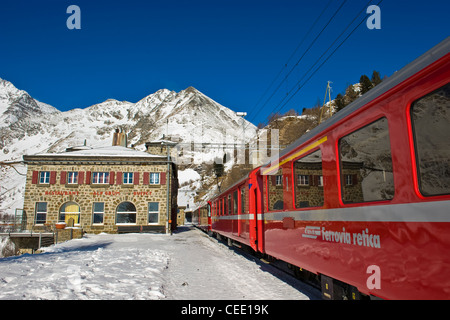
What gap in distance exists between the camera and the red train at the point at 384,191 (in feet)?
8.66

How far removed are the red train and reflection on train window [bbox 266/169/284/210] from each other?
94 centimetres

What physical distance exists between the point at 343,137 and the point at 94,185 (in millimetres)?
27431

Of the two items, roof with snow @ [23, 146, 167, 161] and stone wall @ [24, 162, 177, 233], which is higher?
roof with snow @ [23, 146, 167, 161]

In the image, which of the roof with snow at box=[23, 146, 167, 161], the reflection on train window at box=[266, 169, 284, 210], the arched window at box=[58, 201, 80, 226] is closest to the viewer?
the reflection on train window at box=[266, 169, 284, 210]

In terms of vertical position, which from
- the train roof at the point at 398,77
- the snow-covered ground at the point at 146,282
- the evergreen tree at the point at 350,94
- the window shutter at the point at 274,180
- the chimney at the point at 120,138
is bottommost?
the snow-covered ground at the point at 146,282

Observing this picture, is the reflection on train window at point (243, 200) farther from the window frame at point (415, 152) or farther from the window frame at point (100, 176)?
the window frame at point (100, 176)

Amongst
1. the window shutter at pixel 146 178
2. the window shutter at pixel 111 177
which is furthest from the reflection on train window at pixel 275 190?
the window shutter at pixel 111 177

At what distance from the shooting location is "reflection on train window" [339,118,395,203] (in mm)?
3301

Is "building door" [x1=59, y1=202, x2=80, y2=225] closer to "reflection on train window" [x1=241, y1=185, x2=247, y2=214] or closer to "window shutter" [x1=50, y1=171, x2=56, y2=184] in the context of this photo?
"window shutter" [x1=50, y1=171, x2=56, y2=184]

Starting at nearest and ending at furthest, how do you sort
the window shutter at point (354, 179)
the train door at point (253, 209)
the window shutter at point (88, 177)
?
the window shutter at point (354, 179) → the train door at point (253, 209) → the window shutter at point (88, 177)

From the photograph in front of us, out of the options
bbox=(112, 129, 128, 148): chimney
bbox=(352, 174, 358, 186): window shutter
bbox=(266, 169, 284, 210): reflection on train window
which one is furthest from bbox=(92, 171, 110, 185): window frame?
bbox=(352, 174, 358, 186): window shutter
